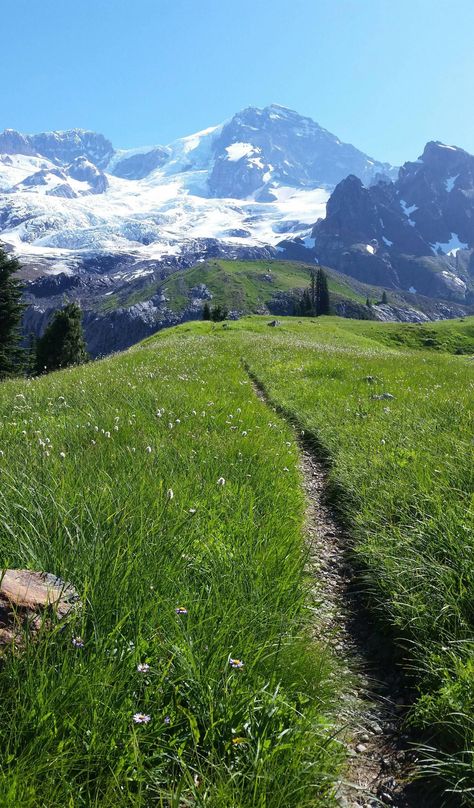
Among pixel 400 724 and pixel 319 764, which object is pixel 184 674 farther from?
pixel 400 724

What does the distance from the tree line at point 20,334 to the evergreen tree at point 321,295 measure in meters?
105

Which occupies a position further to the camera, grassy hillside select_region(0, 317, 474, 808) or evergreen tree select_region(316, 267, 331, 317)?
evergreen tree select_region(316, 267, 331, 317)

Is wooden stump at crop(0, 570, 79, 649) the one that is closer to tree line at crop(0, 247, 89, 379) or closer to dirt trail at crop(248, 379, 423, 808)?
dirt trail at crop(248, 379, 423, 808)

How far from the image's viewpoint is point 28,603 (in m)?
2.69

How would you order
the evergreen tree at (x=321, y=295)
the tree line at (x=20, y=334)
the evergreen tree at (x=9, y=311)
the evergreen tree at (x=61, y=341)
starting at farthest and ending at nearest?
the evergreen tree at (x=321, y=295), the evergreen tree at (x=61, y=341), the tree line at (x=20, y=334), the evergreen tree at (x=9, y=311)

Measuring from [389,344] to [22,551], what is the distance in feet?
221

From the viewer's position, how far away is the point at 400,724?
3.32 m

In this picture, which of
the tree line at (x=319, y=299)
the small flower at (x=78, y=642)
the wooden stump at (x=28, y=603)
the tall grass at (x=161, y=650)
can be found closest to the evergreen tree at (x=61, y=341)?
the tall grass at (x=161, y=650)

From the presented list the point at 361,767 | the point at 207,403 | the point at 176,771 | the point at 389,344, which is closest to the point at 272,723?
the point at 176,771

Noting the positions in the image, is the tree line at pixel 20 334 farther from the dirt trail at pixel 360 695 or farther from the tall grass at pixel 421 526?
the dirt trail at pixel 360 695

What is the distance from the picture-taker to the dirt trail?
9.35 ft

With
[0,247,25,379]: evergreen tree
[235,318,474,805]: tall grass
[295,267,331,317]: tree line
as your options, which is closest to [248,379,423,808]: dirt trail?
[235,318,474,805]: tall grass

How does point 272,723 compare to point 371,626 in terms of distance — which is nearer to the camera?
point 272,723

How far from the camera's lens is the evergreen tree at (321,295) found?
505 ft
